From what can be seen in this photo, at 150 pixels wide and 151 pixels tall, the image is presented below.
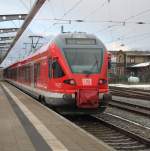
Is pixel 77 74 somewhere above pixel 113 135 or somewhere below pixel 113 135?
above

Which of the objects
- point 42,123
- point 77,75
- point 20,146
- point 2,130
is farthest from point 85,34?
point 20,146

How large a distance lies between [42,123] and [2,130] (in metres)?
1.92

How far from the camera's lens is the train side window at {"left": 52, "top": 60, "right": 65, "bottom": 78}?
1814 centimetres

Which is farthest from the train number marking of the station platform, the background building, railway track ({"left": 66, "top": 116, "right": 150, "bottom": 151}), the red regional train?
the background building

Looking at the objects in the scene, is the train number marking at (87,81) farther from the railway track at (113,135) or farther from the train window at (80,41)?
the train window at (80,41)

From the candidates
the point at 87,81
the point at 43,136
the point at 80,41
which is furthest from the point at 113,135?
the point at 80,41

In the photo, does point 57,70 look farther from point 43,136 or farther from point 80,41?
point 43,136

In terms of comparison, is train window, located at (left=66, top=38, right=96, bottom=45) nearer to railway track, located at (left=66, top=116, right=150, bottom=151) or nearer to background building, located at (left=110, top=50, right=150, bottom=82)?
railway track, located at (left=66, top=116, right=150, bottom=151)

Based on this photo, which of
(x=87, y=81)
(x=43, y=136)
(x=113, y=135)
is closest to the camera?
(x=43, y=136)

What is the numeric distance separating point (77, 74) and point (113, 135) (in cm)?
371

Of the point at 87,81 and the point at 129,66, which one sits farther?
the point at 129,66

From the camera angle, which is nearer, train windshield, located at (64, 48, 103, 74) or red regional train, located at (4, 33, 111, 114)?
red regional train, located at (4, 33, 111, 114)

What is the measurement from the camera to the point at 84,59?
18.5m

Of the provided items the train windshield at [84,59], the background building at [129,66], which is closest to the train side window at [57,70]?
the train windshield at [84,59]
